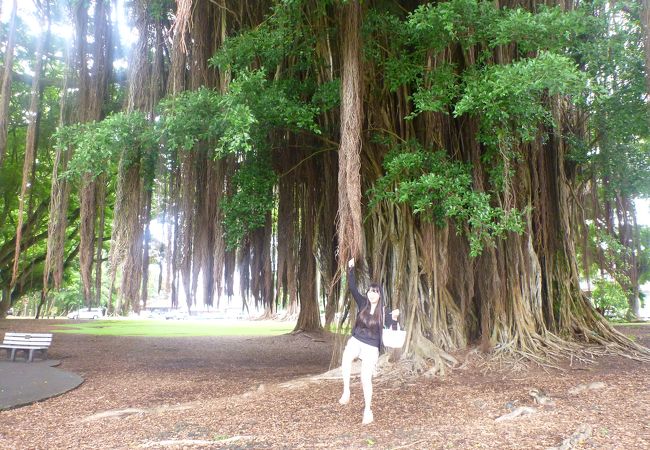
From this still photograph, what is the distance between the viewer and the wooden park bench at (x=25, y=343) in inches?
282

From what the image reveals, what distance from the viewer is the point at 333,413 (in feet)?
13.6

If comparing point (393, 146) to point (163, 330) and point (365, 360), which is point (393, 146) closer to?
point (365, 360)

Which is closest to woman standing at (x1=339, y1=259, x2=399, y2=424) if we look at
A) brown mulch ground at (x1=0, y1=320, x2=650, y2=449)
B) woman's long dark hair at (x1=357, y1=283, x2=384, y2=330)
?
woman's long dark hair at (x1=357, y1=283, x2=384, y2=330)

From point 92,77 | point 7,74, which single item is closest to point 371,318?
point 7,74

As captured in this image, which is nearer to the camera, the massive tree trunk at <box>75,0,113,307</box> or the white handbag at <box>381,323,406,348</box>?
the white handbag at <box>381,323,406,348</box>

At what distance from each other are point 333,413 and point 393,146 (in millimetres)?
2992

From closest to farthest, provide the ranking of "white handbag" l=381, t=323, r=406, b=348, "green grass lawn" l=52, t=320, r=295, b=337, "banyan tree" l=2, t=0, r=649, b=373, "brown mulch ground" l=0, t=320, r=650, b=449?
1. "brown mulch ground" l=0, t=320, r=650, b=449
2. "white handbag" l=381, t=323, r=406, b=348
3. "banyan tree" l=2, t=0, r=649, b=373
4. "green grass lawn" l=52, t=320, r=295, b=337

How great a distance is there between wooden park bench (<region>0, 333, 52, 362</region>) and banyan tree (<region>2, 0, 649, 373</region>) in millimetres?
1539

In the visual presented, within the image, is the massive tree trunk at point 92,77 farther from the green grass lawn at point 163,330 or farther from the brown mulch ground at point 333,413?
the green grass lawn at point 163,330

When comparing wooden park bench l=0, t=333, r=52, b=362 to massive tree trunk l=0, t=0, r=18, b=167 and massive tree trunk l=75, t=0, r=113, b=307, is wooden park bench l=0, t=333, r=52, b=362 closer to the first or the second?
massive tree trunk l=75, t=0, r=113, b=307

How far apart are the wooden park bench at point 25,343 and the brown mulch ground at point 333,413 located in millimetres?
1264

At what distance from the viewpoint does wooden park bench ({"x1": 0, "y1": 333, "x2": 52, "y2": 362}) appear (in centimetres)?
715

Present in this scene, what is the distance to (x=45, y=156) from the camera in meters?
11.2

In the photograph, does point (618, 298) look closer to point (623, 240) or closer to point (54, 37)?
point (623, 240)
